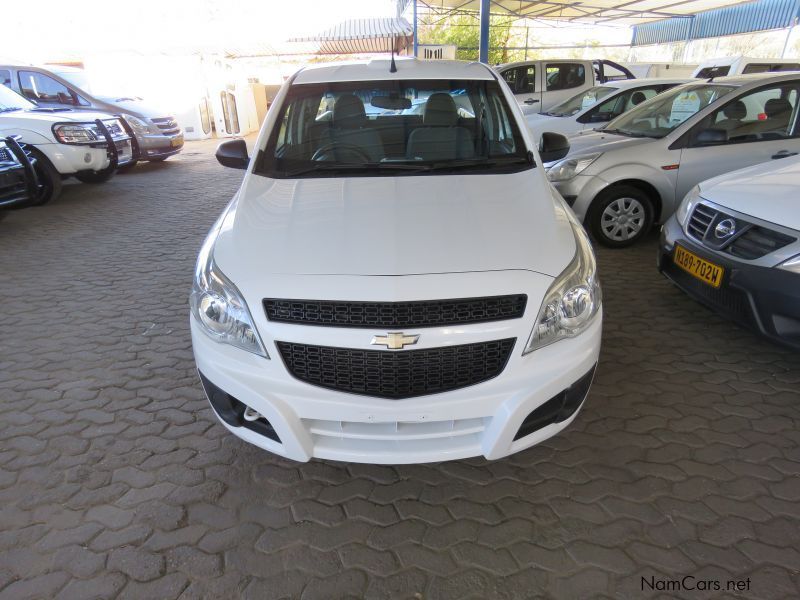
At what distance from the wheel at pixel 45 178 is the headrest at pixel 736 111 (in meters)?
8.36

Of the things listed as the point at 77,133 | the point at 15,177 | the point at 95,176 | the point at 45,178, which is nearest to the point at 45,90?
the point at 95,176

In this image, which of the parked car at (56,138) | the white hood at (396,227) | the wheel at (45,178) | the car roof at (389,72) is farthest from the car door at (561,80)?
the white hood at (396,227)

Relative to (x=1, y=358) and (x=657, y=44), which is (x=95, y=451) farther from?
(x=657, y=44)

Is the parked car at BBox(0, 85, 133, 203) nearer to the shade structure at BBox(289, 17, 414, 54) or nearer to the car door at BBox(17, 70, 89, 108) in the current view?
the car door at BBox(17, 70, 89, 108)

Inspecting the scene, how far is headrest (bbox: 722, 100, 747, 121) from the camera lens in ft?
15.8

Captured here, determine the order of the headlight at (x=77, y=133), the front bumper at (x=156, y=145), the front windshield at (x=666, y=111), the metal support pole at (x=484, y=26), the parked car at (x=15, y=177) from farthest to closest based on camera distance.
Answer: the metal support pole at (x=484, y=26)
the front bumper at (x=156, y=145)
the headlight at (x=77, y=133)
the parked car at (x=15, y=177)
the front windshield at (x=666, y=111)

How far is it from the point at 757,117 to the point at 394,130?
3.95 metres

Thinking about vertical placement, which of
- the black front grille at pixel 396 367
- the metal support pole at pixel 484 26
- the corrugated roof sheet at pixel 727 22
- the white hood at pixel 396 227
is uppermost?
the corrugated roof sheet at pixel 727 22

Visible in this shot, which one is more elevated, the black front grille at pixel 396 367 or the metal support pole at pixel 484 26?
the metal support pole at pixel 484 26

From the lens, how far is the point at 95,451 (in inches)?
101

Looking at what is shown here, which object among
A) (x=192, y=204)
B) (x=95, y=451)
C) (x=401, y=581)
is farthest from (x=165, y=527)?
(x=192, y=204)

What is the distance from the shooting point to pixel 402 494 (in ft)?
7.48

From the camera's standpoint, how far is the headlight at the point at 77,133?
24.2ft

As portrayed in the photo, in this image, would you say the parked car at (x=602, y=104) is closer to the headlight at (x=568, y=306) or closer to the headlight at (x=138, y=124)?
the headlight at (x=568, y=306)
